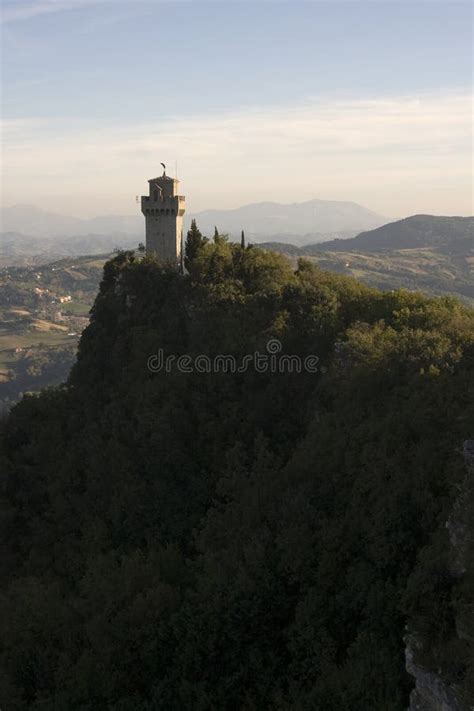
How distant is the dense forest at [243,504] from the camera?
20.7 m

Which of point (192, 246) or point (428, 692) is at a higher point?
point (192, 246)

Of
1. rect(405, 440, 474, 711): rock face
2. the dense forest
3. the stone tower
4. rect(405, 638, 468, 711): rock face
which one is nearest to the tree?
the dense forest

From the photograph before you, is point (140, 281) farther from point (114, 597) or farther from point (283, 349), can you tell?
point (114, 597)

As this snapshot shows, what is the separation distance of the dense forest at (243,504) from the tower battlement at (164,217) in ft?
13.5

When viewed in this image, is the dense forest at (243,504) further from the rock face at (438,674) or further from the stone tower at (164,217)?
the stone tower at (164,217)

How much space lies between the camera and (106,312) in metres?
52.5

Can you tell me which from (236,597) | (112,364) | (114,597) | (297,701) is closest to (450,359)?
(236,597)

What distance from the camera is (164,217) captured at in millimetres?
54500

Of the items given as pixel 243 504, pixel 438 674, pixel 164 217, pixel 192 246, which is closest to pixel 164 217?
pixel 164 217

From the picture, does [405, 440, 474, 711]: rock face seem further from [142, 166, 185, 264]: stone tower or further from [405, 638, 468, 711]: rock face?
[142, 166, 185, 264]: stone tower

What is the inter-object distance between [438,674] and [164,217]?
4530cm

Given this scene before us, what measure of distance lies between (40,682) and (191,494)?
12.9 metres

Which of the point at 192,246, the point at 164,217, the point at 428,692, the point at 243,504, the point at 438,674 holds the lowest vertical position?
the point at 428,692

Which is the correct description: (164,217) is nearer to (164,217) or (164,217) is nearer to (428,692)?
(164,217)
